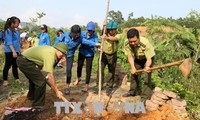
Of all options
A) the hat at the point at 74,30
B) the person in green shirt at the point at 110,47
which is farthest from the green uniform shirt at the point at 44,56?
the person in green shirt at the point at 110,47

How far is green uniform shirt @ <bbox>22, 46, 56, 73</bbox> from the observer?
15.4ft

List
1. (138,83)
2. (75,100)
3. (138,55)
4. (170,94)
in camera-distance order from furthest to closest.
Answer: (138,83) < (75,100) < (138,55) < (170,94)

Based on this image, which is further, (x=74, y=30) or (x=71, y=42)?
(x=71, y=42)

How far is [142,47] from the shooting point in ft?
18.4

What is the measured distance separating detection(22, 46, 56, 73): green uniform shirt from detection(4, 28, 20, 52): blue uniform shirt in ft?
6.35

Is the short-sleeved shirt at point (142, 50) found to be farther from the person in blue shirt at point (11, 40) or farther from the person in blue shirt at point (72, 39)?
the person in blue shirt at point (11, 40)

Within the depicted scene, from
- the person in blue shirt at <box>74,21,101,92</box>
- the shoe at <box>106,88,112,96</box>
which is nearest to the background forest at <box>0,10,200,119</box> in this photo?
the shoe at <box>106,88,112,96</box>

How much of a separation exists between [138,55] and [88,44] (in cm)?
112

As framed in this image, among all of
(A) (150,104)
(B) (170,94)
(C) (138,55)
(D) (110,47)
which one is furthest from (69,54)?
(B) (170,94)

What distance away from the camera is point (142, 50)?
5.68m

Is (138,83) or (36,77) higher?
(36,77)

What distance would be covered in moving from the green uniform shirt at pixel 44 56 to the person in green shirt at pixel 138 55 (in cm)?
140

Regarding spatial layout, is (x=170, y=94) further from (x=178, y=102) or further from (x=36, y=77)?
(x=36, y=77)

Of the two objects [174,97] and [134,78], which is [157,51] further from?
[174,97]
